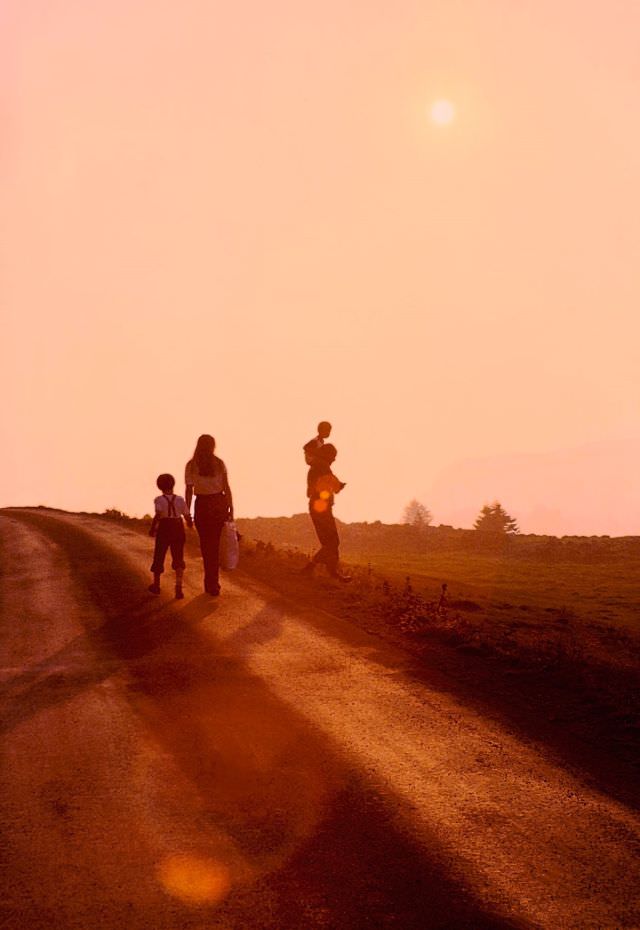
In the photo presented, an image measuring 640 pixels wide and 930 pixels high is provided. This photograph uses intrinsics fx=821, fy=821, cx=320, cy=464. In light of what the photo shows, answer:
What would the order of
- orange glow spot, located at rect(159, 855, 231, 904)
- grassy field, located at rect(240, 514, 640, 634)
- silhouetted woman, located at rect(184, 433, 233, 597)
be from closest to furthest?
orange glow spot, located at rect(159, 855, 231, 904), silhouetted woman, located at rect(184, 433, 233, 597), grassy field, located at rect(240, 514, 640, 634)

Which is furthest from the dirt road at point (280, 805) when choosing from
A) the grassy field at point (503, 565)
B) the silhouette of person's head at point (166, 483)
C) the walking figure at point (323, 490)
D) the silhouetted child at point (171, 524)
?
the grassy field at point (503, 565)

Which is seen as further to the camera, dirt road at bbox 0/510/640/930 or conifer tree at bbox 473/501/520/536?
conifer tree at bbox 473/501/520/536

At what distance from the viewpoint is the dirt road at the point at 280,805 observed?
443 cm

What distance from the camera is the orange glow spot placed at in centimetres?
448

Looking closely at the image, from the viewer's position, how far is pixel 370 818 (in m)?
5.42

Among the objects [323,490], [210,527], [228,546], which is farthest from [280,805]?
[323,490]

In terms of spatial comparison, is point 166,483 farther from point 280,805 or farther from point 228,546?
point 280,805

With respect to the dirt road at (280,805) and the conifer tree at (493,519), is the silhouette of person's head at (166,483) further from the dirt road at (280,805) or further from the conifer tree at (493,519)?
the conifer tree at (493,519)

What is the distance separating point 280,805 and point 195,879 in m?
1.09

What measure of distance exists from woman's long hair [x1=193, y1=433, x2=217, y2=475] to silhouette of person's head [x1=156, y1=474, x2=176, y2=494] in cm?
48

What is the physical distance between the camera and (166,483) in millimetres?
13336

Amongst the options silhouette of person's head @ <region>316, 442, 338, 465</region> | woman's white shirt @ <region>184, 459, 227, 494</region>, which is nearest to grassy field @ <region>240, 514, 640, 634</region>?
silhouette of person's head @ <region>316, 442, 338, 465</region>

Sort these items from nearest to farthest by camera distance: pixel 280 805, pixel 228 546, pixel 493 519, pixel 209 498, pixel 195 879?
1. pixel 195 879
2. pixel 280 805
3. pixel 209 498
4. pixel 228 546
5. pixel 493 519

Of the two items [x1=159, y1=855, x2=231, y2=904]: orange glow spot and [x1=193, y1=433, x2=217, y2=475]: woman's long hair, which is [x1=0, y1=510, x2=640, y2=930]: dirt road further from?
[x1=193, y1=433, x2=217, y2=475]: woman's long hair
